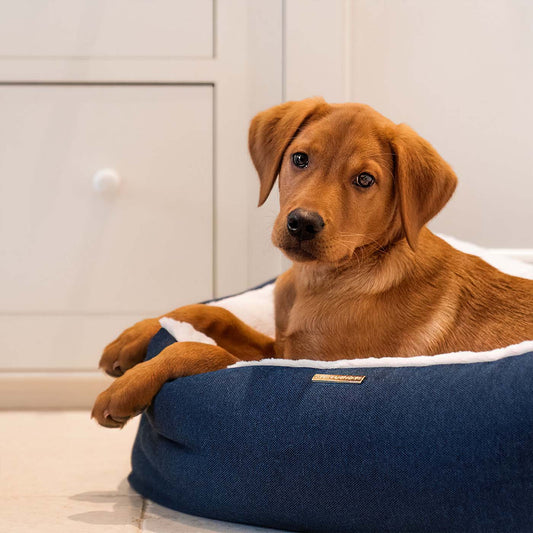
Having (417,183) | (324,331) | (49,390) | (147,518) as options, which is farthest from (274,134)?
(49,390)

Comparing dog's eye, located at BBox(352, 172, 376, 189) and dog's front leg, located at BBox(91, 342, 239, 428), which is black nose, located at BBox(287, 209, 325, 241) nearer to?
dog's eye, located at BBox(352, 172, 376, 189)

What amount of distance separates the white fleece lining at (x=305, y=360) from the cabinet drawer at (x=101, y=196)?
623 millimetres

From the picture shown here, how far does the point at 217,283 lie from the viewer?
2975mm

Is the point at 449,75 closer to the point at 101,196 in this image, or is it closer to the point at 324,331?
the point at 101,196

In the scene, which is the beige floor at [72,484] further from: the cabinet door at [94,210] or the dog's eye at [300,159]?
the dog's eye at [300,159]

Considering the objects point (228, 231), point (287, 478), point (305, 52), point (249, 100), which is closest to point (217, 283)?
point (228, 231)

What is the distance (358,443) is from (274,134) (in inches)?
32.0

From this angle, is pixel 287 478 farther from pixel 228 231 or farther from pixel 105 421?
pixel 228 231

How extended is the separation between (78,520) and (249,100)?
1.81 meters

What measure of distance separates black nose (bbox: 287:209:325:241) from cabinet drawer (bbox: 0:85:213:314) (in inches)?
54.1

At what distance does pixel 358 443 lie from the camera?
55.1 inches

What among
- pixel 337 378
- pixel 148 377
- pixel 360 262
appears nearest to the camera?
pixel 337 378

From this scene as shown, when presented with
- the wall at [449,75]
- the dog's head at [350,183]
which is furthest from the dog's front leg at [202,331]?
the wall at [449,75]

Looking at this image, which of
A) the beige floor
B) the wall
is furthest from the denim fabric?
the wall
